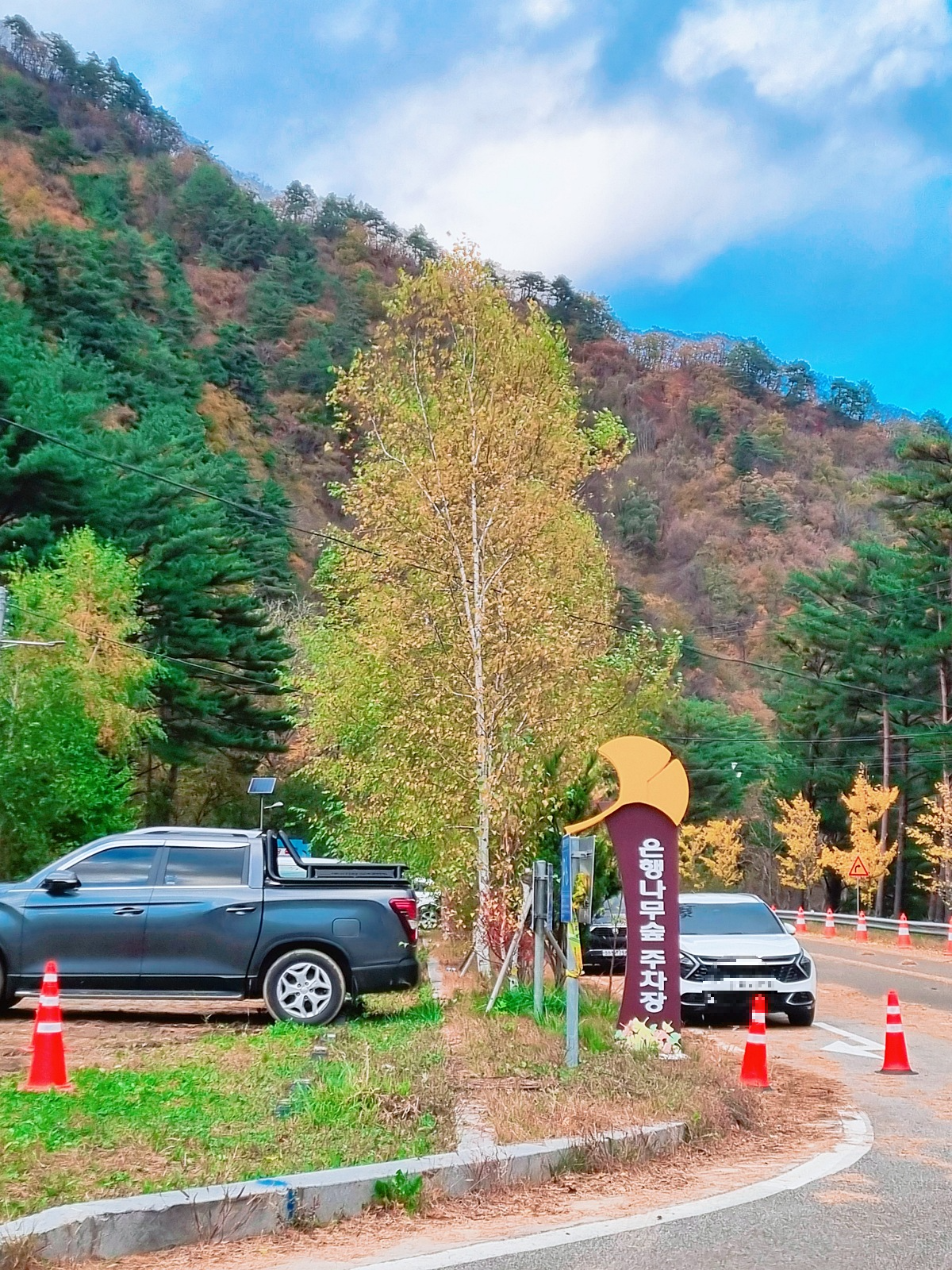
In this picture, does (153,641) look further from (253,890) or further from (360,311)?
(360,311)

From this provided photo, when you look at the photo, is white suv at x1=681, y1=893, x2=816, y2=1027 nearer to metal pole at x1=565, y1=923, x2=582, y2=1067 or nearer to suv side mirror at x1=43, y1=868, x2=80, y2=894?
metal pole at x1=565, y1=923, x2=582, y2=1067

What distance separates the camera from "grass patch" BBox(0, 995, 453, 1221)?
618 centimetres

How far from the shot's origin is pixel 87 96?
168 metres

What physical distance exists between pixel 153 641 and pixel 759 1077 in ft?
122

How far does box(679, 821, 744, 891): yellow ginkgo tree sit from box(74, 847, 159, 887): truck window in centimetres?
5588

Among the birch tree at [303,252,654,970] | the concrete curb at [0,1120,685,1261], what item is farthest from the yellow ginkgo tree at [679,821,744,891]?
the concrete curb at [0,1120,685,1261]

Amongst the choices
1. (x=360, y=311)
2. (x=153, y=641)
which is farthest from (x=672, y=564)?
(x=153, y=641)

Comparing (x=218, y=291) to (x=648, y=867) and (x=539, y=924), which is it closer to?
(x=539, y=924)

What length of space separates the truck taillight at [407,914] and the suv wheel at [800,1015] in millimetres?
4976

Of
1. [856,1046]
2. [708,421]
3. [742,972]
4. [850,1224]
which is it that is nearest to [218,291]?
[708,421]

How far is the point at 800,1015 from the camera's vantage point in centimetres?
1544

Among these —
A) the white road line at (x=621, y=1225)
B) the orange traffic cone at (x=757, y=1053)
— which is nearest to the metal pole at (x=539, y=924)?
the orange traffic cone at (x=757, y=1053)

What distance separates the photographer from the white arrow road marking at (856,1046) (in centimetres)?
1330

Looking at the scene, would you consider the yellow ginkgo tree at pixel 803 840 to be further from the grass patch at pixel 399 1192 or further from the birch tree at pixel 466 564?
the grass patch at pixel 399 1192
